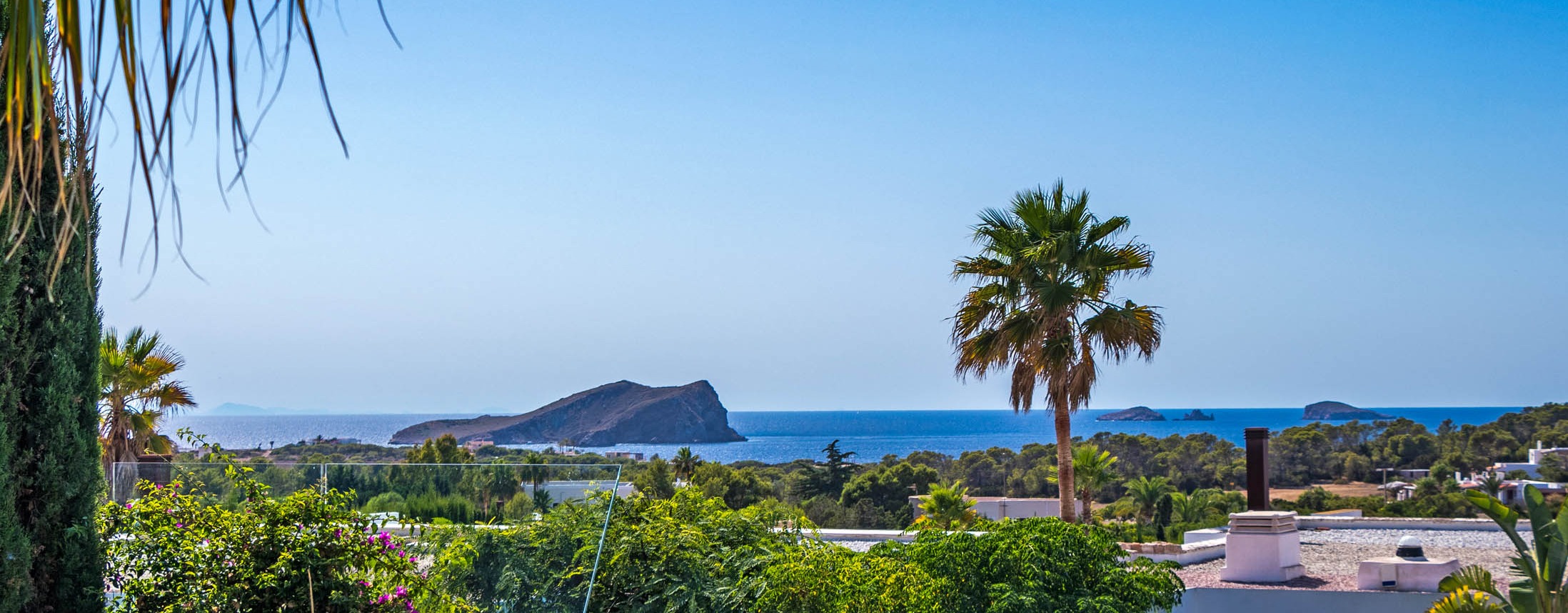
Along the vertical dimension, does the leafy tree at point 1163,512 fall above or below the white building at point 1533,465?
below

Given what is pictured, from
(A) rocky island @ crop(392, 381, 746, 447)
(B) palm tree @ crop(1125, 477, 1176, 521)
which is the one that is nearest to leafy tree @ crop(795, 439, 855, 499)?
(B) palm tree @ crop(1125, 477, 1176, 521)

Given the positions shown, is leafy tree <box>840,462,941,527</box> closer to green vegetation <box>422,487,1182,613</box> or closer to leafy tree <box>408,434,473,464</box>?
leafy tree <box>408,434,473,464</box>

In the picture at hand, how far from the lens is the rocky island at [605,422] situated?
86188 mm

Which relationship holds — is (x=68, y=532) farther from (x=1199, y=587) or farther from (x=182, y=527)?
(x=1199, y=587)

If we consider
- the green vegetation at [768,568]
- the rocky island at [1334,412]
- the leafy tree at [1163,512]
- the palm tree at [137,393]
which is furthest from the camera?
the rocky island at [1334,412]

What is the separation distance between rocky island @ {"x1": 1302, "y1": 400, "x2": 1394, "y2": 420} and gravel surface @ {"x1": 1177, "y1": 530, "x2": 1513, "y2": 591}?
14564cm

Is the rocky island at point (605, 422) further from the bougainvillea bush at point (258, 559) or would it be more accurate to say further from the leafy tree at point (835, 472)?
the bougainvillea bush at point (258, 559)

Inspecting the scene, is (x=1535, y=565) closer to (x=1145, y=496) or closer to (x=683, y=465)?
(x=683, y=465)

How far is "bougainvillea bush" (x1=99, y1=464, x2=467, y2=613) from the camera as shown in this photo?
4.49 metres

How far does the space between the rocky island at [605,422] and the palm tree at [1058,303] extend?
68846 mm

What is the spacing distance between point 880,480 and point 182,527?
28.8 m


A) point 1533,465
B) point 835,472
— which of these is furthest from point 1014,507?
point 1533,465

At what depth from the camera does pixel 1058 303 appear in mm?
12586

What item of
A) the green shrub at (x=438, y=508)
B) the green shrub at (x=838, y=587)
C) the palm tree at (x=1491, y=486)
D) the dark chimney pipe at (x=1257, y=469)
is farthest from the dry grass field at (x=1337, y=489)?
the green shrub at (x=438, y=508)
